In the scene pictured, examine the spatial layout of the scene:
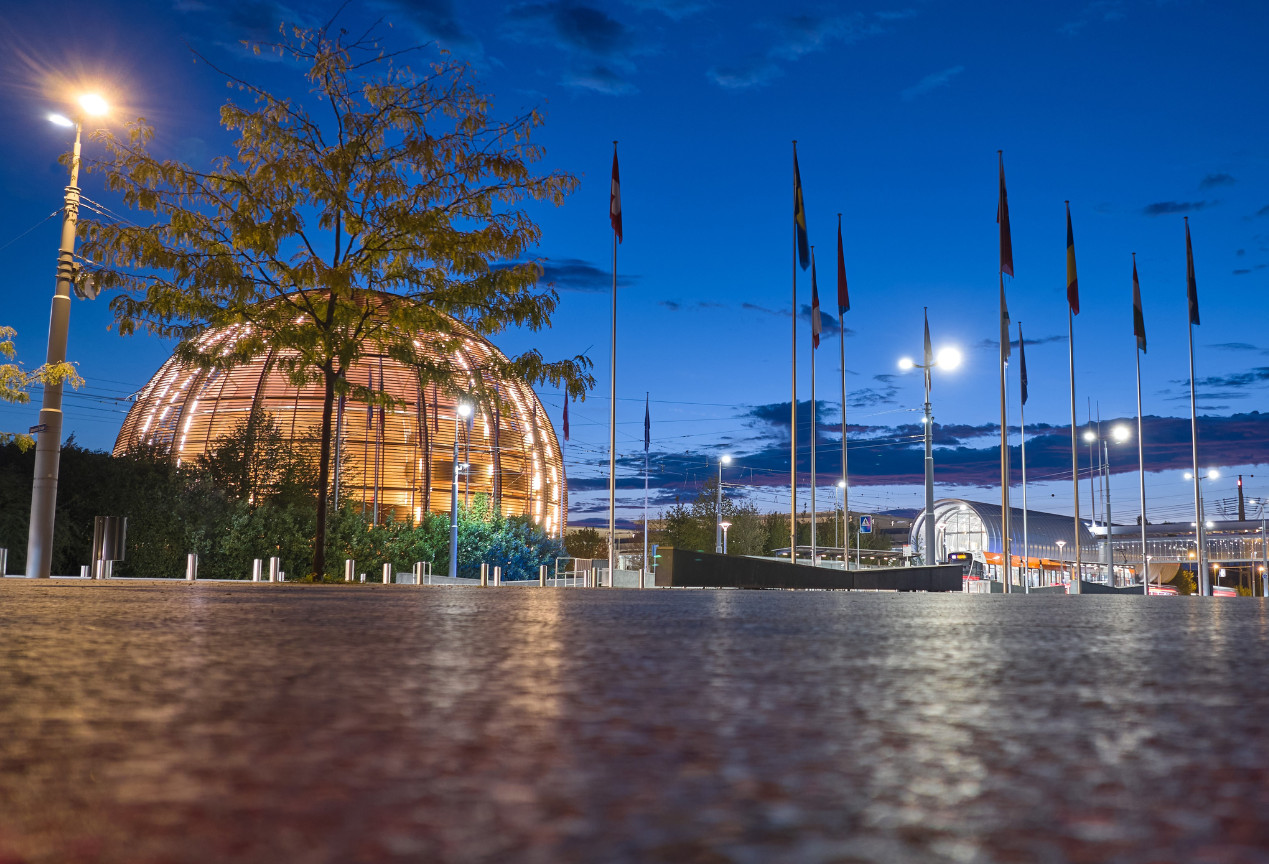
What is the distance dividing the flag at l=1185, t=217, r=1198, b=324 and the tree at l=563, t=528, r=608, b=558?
48.7m

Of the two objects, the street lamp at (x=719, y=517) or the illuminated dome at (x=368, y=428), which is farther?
the street lamp at (x=719, y=517)

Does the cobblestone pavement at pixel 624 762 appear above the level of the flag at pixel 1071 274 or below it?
below

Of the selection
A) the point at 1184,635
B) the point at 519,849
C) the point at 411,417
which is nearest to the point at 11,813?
the point at 519,849

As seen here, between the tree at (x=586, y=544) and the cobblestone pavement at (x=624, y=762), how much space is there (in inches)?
2903

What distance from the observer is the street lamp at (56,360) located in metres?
15.7

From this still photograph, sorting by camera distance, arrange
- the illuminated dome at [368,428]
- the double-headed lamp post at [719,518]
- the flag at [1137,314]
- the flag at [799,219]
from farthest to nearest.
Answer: the double-headed lamp post at [719,518] → the illuminated dome at [368,428] → the flag at [1137,314] → the flag at [799,219]

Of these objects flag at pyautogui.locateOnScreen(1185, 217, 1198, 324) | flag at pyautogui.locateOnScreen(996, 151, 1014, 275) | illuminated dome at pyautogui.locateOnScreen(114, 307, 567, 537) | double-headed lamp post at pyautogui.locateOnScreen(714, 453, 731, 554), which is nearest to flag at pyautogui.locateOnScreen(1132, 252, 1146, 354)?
flag at pyautogui.locateOnScreen(1185, 217, 1198, 324)

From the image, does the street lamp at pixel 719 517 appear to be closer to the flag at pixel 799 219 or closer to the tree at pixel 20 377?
the flag at pixel 799 219

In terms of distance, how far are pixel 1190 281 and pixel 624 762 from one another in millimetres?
39403

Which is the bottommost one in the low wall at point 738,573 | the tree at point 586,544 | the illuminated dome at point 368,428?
the low wall at point 738,573

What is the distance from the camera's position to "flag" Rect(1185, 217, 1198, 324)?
112 ft

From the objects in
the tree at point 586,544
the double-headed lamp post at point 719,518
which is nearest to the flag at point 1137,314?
the double-headed lamp post at point 719,518

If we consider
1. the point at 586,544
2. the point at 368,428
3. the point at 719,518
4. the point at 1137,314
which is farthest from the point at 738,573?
the point at 586,544

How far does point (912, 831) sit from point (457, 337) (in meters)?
16.1
